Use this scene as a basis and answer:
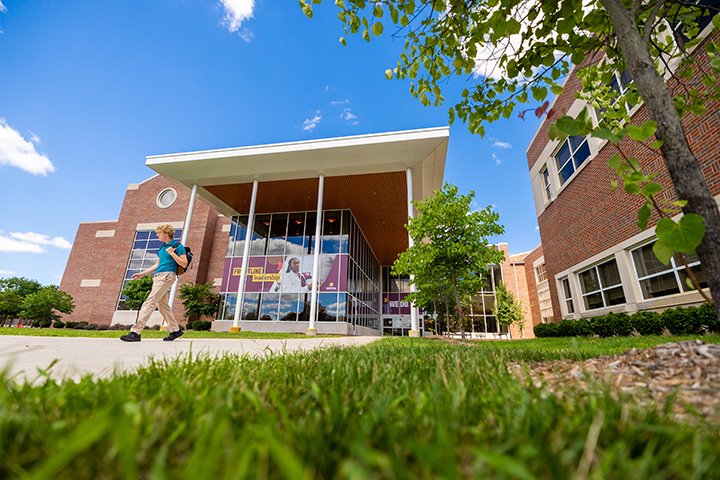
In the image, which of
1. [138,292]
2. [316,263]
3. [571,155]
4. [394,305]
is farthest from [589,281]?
[138,292]

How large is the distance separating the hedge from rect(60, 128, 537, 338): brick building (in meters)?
6.23

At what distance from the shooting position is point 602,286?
1087cm

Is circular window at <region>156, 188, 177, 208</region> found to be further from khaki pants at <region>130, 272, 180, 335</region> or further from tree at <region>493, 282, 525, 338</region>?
tree at <region>493, 282, 525, 338</region>

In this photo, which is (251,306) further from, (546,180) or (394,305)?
(546,180)

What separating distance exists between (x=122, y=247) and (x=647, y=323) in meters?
32.6

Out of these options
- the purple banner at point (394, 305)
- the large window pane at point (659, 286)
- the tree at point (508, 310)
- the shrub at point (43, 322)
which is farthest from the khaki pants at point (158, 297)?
the tree at point (508, 310)

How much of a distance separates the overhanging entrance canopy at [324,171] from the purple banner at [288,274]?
378 centimetres

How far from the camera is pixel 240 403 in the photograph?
1176 millimetres

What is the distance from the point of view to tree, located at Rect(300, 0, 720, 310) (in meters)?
1.79

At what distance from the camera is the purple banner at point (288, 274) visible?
58.6 ft

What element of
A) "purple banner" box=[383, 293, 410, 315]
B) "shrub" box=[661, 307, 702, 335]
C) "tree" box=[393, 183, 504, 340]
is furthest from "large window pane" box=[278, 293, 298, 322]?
"shrub" box=[661, 307, 702, 335]

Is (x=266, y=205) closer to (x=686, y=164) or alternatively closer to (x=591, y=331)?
(x=591, y=331)

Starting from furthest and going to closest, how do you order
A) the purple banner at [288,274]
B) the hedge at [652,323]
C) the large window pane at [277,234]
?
the large window pane at [277,234] < the purple banner at [288,274] < the hedge at [652,323]

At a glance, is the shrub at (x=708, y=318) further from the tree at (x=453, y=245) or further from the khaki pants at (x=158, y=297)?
the khaki pants at (x=158, y=297)
